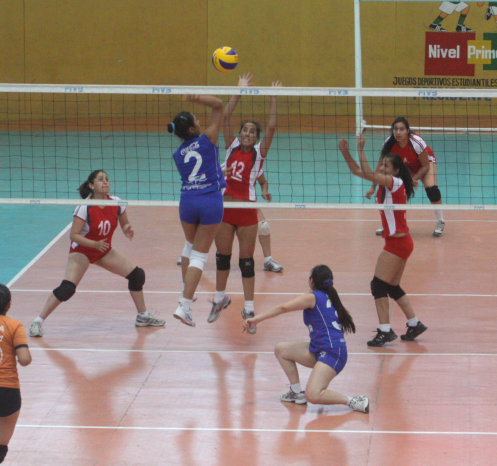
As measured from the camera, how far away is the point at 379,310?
8008 mm

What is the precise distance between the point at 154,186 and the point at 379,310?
8.36 metres

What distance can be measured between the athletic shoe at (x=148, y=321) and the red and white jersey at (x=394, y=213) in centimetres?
241

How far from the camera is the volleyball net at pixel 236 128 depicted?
1518 centimetres

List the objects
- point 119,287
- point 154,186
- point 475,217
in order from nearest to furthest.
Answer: point 119,287 < point 475,217 < point 154,186

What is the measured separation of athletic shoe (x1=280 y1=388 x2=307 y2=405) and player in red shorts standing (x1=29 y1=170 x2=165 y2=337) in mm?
2327

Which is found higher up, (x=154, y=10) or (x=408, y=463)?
(x=154, y=10)

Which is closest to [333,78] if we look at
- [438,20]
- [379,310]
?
[438,20]

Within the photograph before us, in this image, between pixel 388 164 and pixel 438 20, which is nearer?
pixel 388 164

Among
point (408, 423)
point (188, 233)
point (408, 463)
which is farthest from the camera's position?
point (188, 233)

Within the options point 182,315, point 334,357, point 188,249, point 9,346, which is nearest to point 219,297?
point 188,249

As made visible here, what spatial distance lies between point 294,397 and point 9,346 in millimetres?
2377

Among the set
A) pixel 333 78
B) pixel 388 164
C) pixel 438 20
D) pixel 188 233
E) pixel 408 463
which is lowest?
pixel 408 463

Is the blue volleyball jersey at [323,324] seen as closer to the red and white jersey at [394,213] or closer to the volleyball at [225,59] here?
the red and white jersey at [394,213]

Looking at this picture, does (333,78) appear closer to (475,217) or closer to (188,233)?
(475,217)
